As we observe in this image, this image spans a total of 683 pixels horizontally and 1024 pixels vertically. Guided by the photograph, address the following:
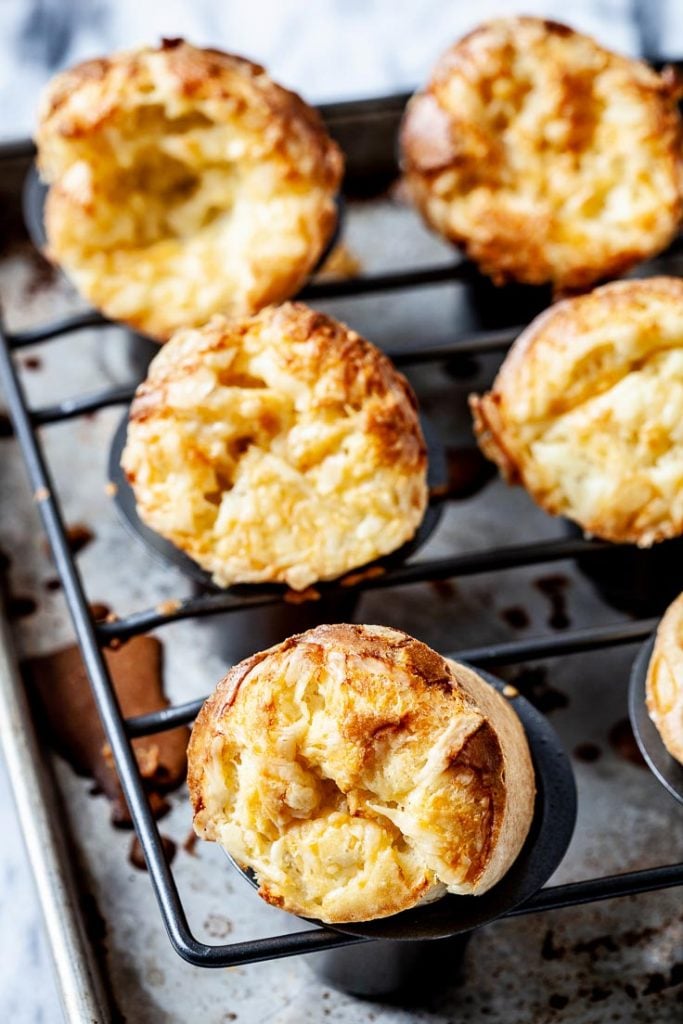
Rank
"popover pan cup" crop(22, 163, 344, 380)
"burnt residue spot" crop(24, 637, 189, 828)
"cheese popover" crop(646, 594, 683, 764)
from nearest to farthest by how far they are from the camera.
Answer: "cheese popover" crop(646, 594, 683, 764), "burnt residue spot" crop(24, 637, 189, 828), "popover pan cup" crop(22, 163, 344, 380)

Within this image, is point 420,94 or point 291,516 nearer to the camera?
point 291,516

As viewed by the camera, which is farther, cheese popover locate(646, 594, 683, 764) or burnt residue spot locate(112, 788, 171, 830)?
burnt residue spot locate(112, 788, 171, 830)

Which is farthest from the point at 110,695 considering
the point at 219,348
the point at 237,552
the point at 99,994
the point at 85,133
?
the point at 85,133

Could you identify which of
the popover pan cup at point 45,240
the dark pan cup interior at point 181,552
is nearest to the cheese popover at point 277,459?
the dark pan cup interior at point 181,552

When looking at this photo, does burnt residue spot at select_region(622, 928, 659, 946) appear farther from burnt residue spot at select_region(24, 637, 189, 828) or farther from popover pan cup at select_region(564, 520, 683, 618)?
burnt residue spot at select_region(24, 637, 189, 828)

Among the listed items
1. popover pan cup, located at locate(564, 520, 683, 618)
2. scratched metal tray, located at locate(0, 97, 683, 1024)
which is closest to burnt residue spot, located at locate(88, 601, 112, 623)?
scratched metal tray, located at locate(0, 97, 683, 1024)

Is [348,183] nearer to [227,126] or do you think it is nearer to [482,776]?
[227,126]
